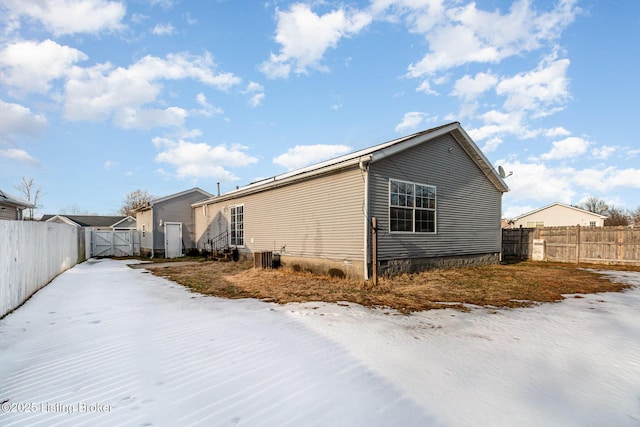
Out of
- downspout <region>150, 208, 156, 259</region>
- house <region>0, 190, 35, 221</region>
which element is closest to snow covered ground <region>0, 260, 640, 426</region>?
house <region>0, 190, 35, 221</region>

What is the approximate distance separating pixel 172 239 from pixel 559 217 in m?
35.3

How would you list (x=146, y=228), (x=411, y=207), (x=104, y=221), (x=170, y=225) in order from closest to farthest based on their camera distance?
(x=411, y=207)
(x=170, y=225)
(x=146, y=228)
(x=104, y=221)

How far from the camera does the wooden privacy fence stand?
1333 centimetres

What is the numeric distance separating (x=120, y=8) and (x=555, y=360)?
39.7 ft

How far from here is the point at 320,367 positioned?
334 cm

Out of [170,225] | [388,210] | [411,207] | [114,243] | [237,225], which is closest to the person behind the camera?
[388,210]

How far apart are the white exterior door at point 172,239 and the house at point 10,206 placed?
688 centimetres

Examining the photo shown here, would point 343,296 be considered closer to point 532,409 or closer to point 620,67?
point 532,409

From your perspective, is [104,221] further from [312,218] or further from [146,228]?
[312,218]

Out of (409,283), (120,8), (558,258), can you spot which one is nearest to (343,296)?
(409,283)

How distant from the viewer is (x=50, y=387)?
118 inches

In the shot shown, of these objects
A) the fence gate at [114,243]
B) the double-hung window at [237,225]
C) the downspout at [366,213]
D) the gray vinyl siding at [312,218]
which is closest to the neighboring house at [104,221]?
the fence gate at [114,243]

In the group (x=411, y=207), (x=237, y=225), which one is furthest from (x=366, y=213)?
(x=237, y=225)

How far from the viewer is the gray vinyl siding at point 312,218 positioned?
9.03 metres
